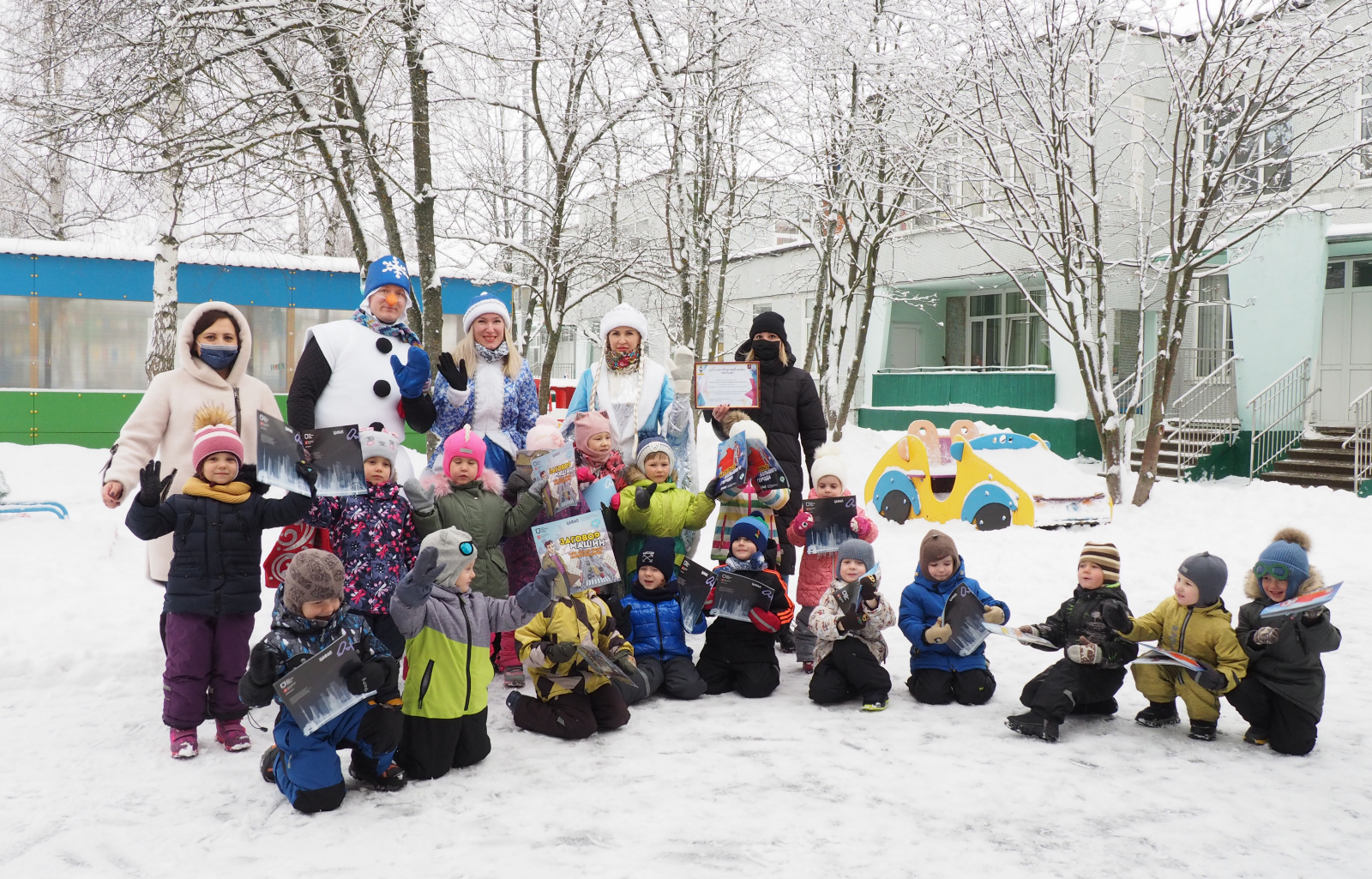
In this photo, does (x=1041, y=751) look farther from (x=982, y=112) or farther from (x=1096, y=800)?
(x=982, y=112)

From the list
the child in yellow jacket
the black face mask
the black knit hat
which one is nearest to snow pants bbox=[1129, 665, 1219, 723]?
the child in yellow jacket

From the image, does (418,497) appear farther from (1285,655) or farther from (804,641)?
(1285,655)

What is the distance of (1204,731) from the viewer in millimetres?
4117

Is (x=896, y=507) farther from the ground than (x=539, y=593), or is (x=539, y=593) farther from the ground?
(x=539, y=593)

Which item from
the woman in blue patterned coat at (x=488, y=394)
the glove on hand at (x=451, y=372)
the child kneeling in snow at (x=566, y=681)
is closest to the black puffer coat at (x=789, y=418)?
the woman in blue patterned coat at (x=488, y=394)

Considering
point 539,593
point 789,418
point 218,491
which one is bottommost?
→ point 539,593

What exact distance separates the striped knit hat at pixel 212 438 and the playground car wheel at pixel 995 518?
24.3 ft

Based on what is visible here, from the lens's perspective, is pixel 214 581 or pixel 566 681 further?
pixel 566 681

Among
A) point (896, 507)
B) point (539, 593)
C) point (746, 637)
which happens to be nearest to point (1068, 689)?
point (746, 637)

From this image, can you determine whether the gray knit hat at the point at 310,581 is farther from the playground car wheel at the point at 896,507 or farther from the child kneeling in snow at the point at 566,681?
the playground car wheel at the point at 896,507

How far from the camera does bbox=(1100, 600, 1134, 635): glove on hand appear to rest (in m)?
4.18

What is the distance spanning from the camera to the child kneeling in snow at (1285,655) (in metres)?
3.93

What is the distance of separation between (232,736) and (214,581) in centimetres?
65

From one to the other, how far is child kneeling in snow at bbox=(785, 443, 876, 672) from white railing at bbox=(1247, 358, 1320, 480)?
1123 centimetres
